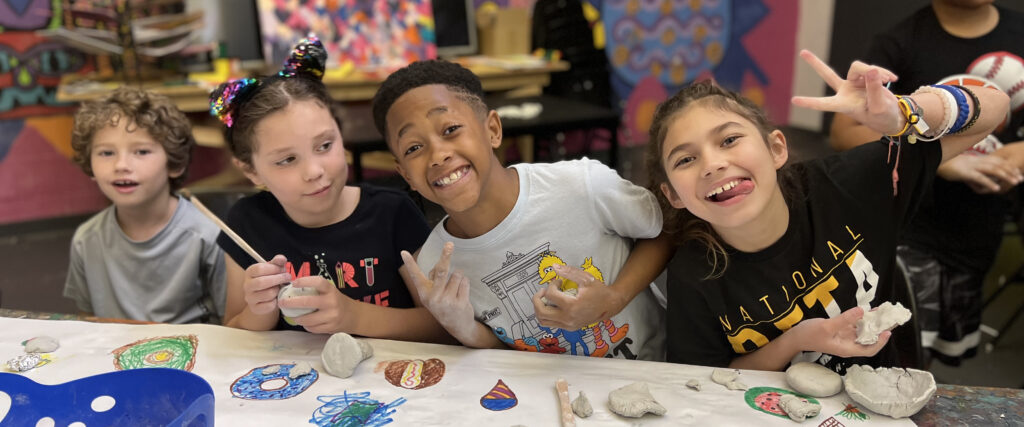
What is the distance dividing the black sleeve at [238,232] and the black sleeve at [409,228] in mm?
272

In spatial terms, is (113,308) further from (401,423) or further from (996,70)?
(996,70)

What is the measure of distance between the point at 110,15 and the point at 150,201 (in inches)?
96.9

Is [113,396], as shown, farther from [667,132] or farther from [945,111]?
[945,111]

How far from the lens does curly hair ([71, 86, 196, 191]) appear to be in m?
1.47

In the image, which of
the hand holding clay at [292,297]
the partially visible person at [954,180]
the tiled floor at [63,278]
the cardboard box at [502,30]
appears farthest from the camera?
the cardboard box at [502,30]

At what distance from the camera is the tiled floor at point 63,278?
7.10ft

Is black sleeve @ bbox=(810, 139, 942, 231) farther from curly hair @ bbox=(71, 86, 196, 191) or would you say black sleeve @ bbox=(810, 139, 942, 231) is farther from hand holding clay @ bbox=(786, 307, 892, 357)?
curly hair @ bbox=(71, 86, 196, 191)

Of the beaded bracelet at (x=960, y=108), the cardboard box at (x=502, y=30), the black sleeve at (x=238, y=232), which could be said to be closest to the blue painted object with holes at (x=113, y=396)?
the black sleeve at (x=238, y=232)

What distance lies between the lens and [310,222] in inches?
50.8

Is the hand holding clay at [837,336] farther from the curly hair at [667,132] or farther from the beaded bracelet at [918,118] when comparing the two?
the beaded bracelet at [918,118]

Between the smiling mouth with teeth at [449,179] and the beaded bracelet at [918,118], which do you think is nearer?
the beaded bracelet at [918,118]

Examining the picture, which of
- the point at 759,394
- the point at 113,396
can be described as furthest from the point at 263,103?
the point at 759,394

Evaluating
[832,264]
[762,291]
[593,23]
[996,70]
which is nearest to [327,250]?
[762,291]

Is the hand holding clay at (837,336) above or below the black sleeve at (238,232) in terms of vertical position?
below
